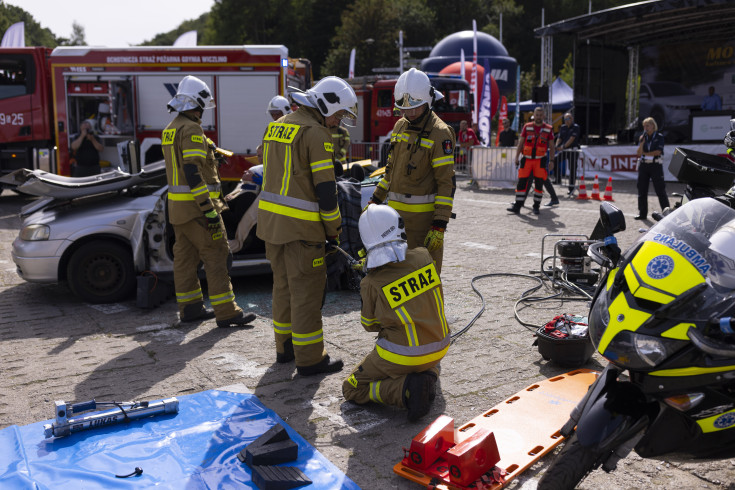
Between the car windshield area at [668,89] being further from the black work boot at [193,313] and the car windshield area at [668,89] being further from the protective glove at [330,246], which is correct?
the protective glove at [330,246]

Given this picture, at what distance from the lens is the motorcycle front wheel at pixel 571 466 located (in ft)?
9.44

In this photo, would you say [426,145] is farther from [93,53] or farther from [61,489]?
[93,53]

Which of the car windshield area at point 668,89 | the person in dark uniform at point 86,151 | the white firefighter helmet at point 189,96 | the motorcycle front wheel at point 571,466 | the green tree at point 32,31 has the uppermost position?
the green tree at point 32,31

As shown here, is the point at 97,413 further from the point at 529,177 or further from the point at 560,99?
the point at 560,99

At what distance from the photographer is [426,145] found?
540 cm

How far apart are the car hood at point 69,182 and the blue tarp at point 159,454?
3.27 meters

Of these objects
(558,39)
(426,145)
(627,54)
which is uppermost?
(558,39)

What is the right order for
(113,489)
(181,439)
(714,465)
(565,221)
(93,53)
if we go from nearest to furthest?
(113,489)
(714,465)
(181,439)
(565,221)
(93,53)

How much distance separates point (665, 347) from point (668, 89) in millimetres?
25010

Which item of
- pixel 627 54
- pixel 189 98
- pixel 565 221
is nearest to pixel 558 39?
pixel 627 54

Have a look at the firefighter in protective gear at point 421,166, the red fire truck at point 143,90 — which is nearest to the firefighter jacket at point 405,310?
the firefighter in protective gear at point 421,166

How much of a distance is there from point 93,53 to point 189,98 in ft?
29.4

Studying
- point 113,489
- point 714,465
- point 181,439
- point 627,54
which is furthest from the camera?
point 627,54

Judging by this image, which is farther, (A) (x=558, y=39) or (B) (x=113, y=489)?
(A) (x=558, y=39)
